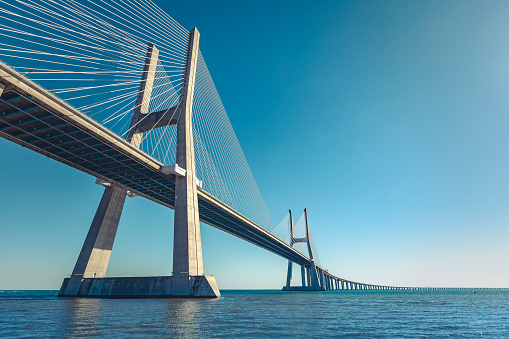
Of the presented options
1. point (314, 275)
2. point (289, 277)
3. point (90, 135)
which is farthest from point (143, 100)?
point (289, 277)

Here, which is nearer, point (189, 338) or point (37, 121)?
point (189, 338)

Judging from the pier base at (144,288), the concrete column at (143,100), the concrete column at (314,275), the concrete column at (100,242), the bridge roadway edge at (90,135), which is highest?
the concrete column at (143,100)

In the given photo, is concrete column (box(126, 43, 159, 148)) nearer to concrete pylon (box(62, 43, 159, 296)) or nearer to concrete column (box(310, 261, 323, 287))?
concrete pylon (box(62, 43, 159, 296))

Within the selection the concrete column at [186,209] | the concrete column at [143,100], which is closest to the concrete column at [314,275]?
the concrete column at [186,209]

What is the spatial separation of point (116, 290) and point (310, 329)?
87.0 ft

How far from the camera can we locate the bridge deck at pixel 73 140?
2313 centimetres

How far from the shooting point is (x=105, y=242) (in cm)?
3928

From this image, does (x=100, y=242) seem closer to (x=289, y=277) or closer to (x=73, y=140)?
(x=73, y=140)

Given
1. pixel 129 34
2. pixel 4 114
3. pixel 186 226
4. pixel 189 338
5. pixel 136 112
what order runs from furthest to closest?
pixel 136 112 < pixel 186 226 < pixel 129 34 < pixel 4 114 < pixel 189 338

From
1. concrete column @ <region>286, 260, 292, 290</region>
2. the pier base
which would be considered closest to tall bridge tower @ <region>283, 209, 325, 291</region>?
concrete column @ <region>286, 260, 292, 290</region>

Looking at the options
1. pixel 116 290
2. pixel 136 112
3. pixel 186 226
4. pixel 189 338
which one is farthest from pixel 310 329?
pixel 136 112

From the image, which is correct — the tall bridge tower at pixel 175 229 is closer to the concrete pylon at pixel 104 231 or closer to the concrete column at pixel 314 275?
the concrete pylon at pixel 104 231

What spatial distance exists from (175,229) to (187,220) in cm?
173

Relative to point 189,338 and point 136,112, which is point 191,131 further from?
point 189,338
